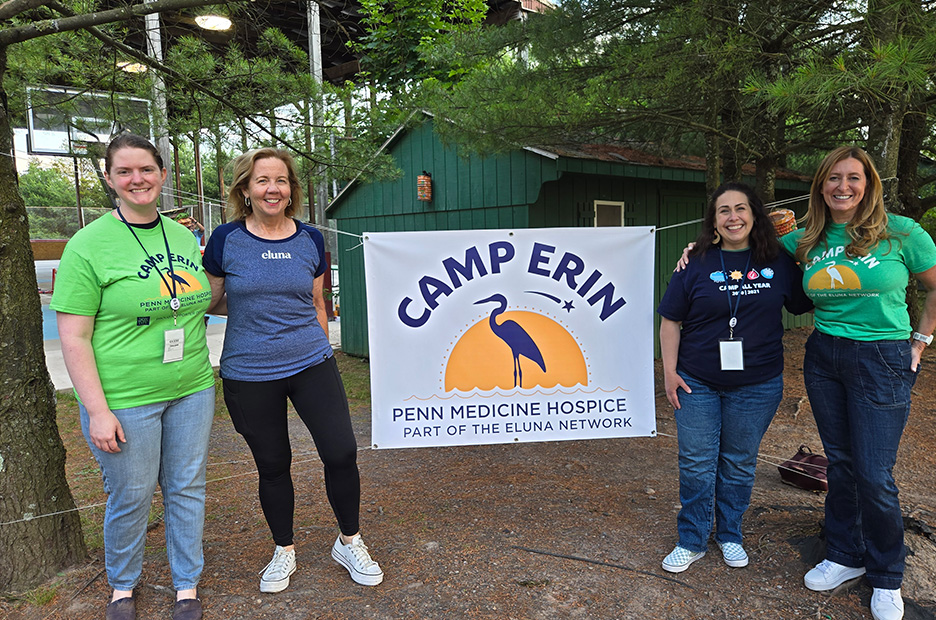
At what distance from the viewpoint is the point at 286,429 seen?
241cm

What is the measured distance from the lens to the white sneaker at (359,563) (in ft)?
8.31

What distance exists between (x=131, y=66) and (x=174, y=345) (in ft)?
8.89

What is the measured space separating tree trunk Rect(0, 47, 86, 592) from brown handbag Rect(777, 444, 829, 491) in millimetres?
3596

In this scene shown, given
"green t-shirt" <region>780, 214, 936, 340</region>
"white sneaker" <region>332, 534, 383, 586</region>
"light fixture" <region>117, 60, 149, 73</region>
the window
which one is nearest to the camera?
"green t-shirt" <region>780, 214, 936, 340</region>

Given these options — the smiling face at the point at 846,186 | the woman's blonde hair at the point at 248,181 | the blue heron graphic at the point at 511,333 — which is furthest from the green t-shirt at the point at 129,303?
the smiling face at the point at 846,186

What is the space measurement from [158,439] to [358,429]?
10.9ft

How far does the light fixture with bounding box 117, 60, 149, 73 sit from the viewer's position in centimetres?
380

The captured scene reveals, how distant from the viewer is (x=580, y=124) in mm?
4578

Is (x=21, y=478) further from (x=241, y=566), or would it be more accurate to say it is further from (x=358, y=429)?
(x=358, y=429)

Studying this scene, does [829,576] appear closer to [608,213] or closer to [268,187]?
[268,187]

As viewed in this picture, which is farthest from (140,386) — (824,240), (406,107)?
(406,107)

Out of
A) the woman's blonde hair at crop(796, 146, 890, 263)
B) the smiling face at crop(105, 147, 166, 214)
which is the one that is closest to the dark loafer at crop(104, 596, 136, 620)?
the smiling face at crop(105, 147, 166, 214)

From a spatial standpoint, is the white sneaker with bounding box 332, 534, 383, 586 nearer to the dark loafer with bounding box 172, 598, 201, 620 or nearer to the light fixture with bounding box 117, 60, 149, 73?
the dark loafer with bounding box 172, 598, 201, 620

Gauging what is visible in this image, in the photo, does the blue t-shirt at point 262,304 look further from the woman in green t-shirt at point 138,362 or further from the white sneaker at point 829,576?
the white sneaker at point 829,576
